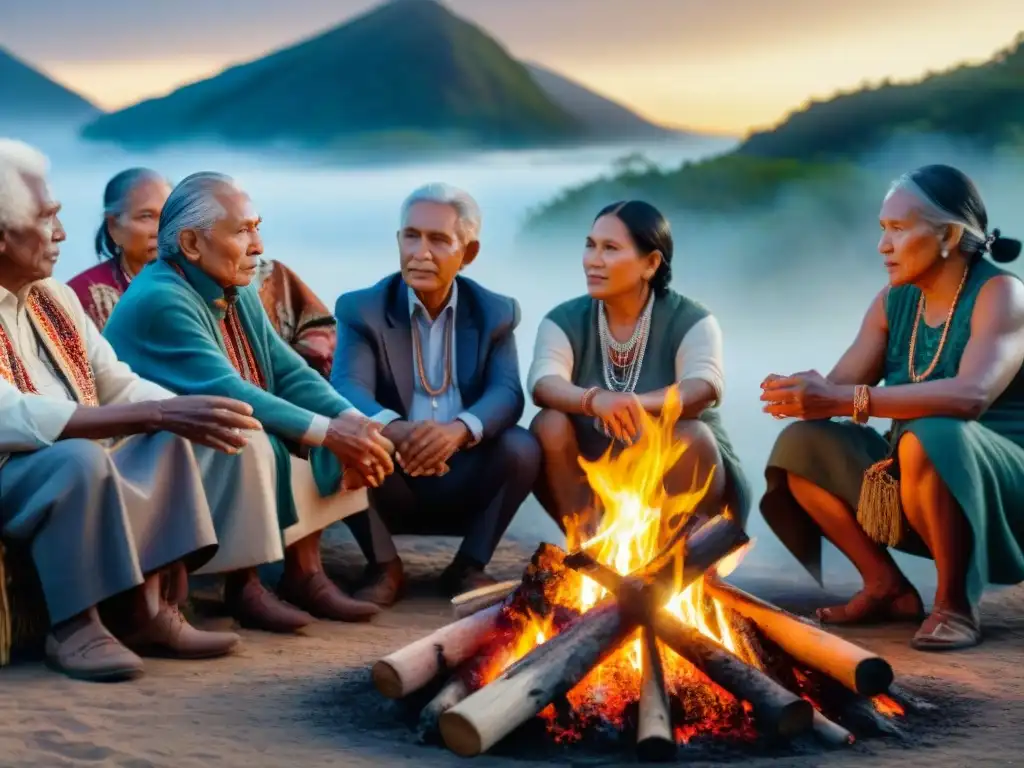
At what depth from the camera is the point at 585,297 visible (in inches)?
266

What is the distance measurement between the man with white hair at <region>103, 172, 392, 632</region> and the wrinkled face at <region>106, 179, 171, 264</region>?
1.17m

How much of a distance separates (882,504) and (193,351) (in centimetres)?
271

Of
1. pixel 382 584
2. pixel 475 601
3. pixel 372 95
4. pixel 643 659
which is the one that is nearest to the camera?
pixel 643 659

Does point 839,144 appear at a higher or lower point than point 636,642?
higher

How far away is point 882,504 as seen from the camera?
609 cm

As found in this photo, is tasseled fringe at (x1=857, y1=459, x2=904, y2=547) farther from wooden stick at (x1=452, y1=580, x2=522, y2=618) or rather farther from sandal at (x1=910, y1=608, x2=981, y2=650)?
wooden stick at (x1=452, y1=580, x2=522, y2=618)

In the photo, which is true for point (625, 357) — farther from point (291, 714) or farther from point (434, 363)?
point (291, 714)

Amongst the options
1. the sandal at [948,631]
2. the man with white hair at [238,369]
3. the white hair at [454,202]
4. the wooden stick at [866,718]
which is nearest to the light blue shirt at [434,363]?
the white hair at [454,202]

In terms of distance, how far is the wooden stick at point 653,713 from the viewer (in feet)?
13.6

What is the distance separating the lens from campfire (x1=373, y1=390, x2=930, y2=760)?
14.1 ft

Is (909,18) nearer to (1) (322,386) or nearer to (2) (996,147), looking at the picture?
(2) (996,147)

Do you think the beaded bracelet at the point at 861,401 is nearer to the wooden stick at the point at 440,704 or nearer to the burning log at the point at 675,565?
the burning log at the point at 675,565

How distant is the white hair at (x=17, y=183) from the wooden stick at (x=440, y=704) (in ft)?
6.91

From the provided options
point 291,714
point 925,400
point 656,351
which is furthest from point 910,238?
point 291,714
